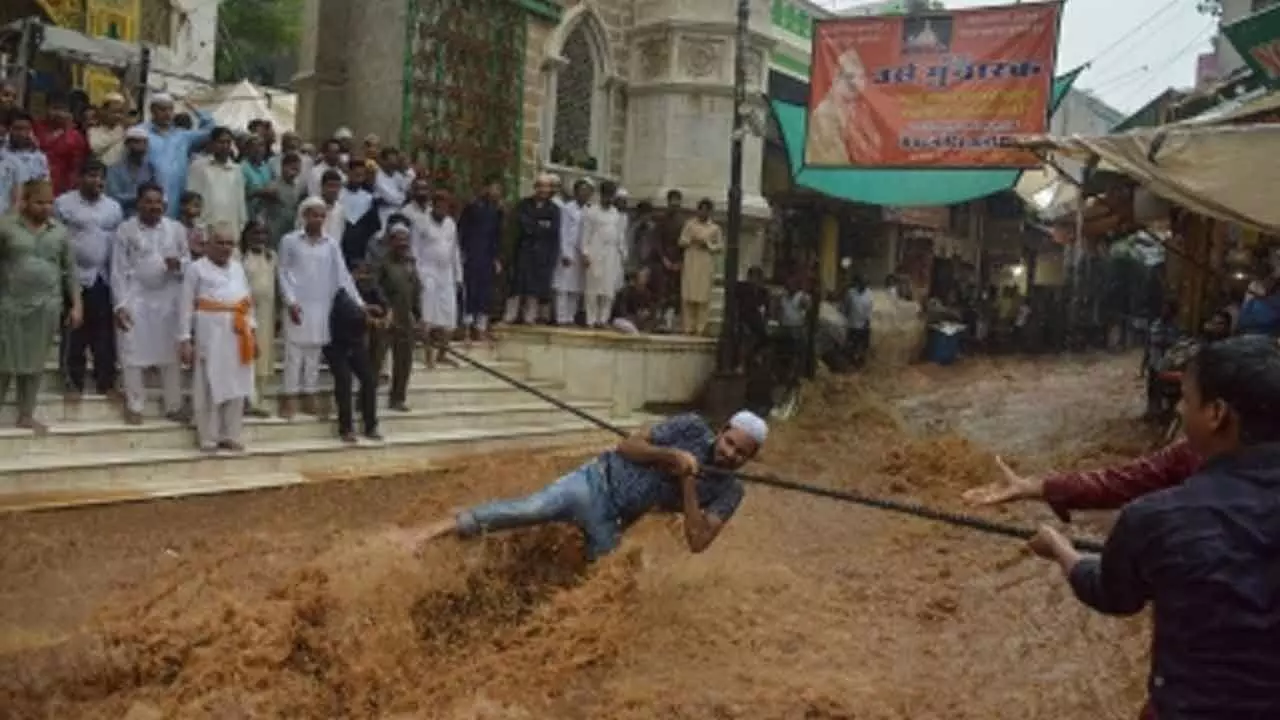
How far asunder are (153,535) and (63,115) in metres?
3.95

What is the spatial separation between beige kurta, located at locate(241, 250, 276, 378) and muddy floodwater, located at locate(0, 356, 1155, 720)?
4.37 ft

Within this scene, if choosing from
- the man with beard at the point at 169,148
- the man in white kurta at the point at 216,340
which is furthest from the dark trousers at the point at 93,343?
the man with beard at the point at 169,148

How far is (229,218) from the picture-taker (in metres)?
9.41

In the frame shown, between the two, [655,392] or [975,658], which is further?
[655,392]

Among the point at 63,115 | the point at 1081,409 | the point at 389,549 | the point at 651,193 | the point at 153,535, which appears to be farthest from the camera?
the point at 651,193

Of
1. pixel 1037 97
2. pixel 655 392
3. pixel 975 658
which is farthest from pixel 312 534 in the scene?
pixel 1037 97

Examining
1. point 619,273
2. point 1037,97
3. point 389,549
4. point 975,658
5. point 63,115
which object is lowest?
point 975,658

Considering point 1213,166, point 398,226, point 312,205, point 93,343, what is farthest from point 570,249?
point 1213,166

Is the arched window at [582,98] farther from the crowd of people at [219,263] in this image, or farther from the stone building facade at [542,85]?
the crowd of people at [219,263]

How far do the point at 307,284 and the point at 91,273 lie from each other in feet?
5.33

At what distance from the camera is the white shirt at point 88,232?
834cm

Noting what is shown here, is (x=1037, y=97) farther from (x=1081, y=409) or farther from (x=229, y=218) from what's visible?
(x=229, y=218)

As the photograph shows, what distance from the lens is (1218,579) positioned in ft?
7.52

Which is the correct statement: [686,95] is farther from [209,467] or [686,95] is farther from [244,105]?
[209,467]
